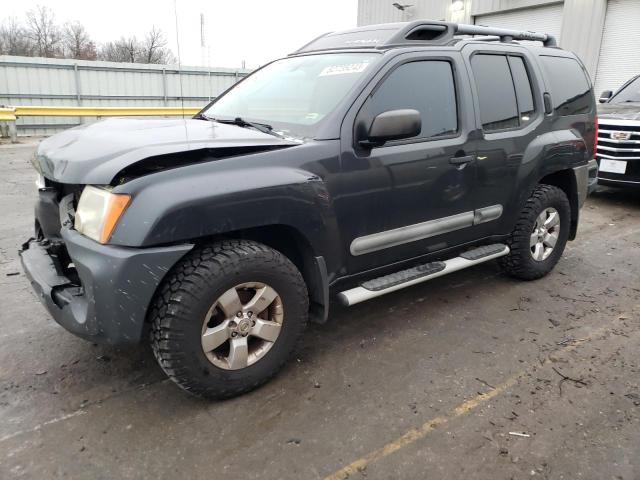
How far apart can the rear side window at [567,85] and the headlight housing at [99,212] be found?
11.7ft

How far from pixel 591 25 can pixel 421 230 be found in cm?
1309

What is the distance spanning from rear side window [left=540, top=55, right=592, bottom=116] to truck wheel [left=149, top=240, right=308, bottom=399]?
9.62 ft

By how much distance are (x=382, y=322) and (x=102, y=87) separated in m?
15.9

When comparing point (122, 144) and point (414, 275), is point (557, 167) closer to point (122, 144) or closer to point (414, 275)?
point (414, 275)

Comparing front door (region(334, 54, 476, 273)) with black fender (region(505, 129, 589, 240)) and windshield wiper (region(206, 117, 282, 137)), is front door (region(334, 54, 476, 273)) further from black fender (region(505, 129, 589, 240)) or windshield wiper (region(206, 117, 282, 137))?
black fender (region(505, 129, 589, 240))

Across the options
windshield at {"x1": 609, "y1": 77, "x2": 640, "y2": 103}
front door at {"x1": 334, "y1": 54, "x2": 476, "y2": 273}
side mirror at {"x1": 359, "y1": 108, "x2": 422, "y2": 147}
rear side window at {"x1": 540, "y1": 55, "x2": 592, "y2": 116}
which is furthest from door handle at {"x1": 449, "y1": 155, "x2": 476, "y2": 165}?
windshield at {"x1": 609, "y1": 77, "x2": 640, "y2": 103}

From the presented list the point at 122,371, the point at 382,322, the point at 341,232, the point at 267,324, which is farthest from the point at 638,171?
the point at 122,371

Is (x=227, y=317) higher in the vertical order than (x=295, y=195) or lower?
lower

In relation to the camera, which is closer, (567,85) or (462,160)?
(462,160)

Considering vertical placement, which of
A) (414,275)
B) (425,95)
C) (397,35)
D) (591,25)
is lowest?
(414,275)

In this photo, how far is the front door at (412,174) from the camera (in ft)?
9.52

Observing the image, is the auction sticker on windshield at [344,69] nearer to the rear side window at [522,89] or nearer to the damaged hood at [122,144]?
the damaged hood at [122,144]

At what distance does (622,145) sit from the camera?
7.00 m

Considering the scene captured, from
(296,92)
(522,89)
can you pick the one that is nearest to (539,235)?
(522,89)
